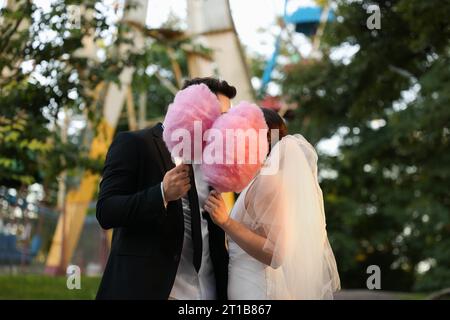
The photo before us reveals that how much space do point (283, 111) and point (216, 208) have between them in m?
15.8

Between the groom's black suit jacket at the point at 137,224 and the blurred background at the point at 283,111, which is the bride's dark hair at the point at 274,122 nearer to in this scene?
the groom's black suit jacket at the point at 137,224

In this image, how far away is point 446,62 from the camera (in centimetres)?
1092

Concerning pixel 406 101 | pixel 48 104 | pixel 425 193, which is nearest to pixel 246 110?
pixel 48 104

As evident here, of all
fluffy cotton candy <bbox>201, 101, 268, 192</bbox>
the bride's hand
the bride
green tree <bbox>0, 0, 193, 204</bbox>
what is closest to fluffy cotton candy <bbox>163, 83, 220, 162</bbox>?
fluffy cotton candy <bbox>201, 101, 268, 192</bbox>

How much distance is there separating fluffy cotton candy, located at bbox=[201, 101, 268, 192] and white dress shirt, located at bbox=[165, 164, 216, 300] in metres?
0.16

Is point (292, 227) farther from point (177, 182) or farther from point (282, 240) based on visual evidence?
point (177, 182)

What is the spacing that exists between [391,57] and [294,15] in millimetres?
16922

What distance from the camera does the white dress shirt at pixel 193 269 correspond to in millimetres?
3330

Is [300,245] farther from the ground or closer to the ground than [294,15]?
closer to the ground

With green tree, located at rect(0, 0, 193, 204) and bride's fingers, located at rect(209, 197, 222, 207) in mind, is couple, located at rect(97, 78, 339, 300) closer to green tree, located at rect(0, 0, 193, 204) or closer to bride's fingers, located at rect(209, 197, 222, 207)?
bride's fingers, located at rect(209, 197, 222, 207)

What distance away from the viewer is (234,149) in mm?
3084

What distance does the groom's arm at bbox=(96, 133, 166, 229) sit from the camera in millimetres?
3141
